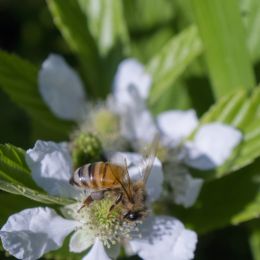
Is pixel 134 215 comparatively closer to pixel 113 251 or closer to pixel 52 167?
pixel 113 251

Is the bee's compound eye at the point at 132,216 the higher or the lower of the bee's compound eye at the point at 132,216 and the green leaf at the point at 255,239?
the higher

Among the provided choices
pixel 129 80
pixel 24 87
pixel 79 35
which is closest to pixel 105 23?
pixel 79 35

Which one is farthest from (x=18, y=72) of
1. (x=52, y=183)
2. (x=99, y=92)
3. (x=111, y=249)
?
(x=111, y=249)

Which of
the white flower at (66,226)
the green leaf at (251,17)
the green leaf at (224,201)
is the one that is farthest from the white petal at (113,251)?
the green leaf at (251,17)

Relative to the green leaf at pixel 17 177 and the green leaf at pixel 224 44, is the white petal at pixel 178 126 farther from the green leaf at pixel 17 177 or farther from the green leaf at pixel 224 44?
the green leaf at pixel 17 177

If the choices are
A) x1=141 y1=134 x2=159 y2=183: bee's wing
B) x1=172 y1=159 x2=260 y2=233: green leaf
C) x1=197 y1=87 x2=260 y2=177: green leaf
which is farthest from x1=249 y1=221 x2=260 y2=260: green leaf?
x1=141 y1=134 x2=159 y2=183: bee's wing

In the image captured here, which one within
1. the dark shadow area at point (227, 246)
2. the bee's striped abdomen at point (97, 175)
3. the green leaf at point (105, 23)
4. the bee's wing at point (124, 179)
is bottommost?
Answer: the dark shadow area at point (227, 246)
